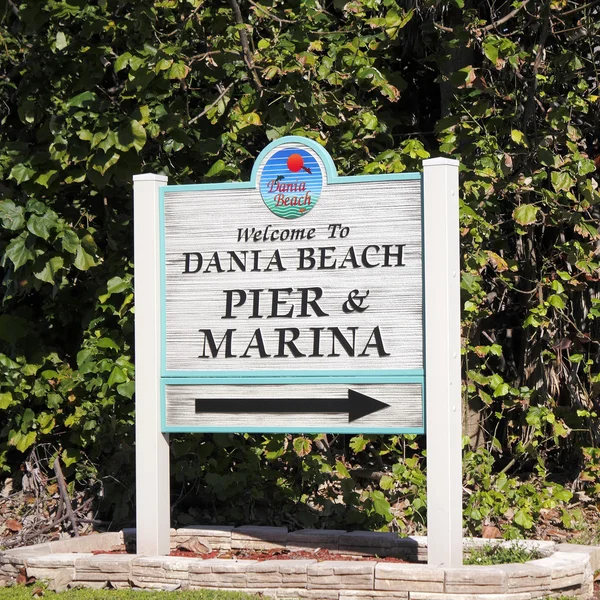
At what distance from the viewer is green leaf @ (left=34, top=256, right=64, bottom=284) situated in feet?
21.5

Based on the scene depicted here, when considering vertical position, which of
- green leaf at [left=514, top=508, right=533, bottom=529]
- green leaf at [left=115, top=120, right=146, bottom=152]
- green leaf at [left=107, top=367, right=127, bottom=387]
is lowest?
green leaf at [left=514, top=508, right=533, bottom=529]

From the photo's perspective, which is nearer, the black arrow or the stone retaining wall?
the stone retaining wall

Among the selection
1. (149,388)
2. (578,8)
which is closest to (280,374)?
(149,388)

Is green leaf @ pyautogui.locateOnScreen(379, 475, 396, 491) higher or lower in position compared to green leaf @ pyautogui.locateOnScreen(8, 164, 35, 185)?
lower

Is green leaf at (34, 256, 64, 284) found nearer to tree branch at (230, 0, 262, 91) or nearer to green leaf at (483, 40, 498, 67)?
tree branch at (230, 0, 262, 91)

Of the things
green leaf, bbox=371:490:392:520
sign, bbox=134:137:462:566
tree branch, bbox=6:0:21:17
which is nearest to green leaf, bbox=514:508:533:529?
green leaf, bbox=371:490:392:520

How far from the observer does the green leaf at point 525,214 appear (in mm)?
6727

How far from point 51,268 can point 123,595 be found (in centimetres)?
→ 240

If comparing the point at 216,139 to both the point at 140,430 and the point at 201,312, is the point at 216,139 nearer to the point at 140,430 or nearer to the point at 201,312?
the point at 201,312

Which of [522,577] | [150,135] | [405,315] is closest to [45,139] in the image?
[150,135]

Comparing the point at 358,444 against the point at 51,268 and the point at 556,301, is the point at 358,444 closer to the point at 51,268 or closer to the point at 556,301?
the point at 556,301

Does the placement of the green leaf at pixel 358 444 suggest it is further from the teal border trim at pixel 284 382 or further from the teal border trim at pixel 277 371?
the teal border trim at pixel 277 371

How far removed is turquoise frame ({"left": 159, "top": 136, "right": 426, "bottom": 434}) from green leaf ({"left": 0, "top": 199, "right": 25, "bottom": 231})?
117 centimetres

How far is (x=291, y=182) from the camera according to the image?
5605mm
